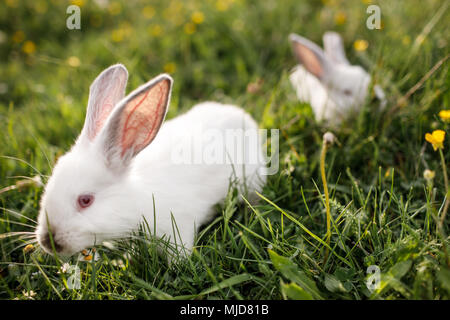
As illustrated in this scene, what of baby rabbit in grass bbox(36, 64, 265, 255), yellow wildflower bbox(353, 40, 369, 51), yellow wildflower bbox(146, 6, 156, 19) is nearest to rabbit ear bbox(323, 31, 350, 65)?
yellow wildflower bbox(353, 40, 369, 51)

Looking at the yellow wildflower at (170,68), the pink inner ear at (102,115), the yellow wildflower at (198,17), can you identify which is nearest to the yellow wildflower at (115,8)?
the yellow wildflower at (198,17)

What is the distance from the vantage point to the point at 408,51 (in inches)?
135

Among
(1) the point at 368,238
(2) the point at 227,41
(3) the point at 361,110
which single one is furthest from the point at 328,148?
(2) the point at 227,41

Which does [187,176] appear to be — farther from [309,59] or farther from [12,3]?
[12,3]

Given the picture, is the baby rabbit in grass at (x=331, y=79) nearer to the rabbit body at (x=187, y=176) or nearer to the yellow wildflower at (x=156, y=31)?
the rabbit body at (x=187, y=176)

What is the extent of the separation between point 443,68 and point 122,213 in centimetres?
244

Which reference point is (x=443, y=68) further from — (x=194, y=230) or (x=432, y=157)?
(x=194, y=230)

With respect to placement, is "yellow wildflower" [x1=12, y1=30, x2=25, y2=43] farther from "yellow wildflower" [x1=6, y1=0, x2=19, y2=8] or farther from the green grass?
"yellow wildflower" [x1=6, y1=0, x2=19, y2=8]

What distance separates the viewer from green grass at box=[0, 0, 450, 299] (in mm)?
1850

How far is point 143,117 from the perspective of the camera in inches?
81.5

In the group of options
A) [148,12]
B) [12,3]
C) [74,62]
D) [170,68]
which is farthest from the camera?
[12,3]

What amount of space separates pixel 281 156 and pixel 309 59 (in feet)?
4.33

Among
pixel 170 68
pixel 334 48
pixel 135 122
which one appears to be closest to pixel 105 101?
pixel 135 122

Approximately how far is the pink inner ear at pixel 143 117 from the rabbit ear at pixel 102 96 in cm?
25
